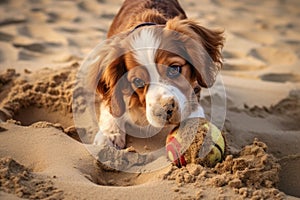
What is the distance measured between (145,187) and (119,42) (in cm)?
134

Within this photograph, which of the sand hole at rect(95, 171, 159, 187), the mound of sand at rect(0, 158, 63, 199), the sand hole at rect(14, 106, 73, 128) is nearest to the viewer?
the mound of sand at rect(0, 158, 63, 199)

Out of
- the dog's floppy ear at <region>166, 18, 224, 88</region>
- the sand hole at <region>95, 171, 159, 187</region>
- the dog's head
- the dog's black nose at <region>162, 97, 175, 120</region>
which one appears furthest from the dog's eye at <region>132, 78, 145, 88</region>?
the sand hole at <region>95, 171, 159, 187</region>

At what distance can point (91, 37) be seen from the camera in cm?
604

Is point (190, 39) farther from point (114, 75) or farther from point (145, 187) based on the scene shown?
point (145, 187)

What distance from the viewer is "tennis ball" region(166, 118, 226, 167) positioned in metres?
2.74

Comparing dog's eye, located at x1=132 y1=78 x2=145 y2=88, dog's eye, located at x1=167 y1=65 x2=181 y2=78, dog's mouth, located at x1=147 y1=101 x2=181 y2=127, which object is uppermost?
dog's eye, located at x1=167 y1=65 x2=181 y2=78

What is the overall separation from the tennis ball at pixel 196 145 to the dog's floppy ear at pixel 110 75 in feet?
2.11

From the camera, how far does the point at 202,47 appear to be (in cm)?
347

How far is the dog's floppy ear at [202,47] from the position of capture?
3387 mm

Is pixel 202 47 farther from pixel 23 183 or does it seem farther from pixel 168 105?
pixel 23 183

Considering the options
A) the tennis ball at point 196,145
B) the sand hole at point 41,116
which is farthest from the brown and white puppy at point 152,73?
the sand hole at point 41,116

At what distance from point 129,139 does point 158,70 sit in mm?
647

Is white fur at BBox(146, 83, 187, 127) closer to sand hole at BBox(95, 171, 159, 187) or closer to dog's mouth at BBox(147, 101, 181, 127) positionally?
dog's mouth at BBox(147, 101, 181, 127)

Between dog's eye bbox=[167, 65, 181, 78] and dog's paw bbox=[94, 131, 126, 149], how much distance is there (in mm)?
628
